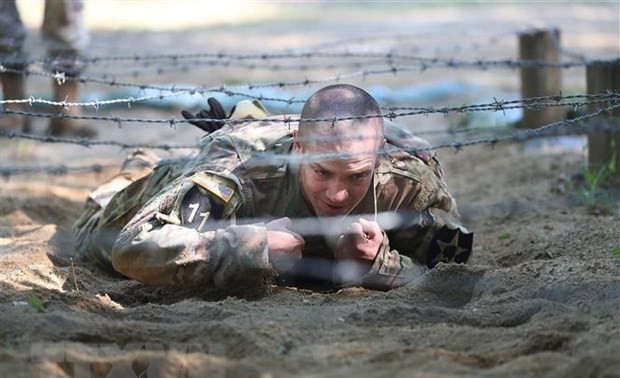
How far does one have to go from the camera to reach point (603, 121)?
19.5 ft

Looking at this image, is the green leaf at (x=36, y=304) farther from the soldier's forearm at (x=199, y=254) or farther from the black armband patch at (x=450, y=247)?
the black armband patch at (x=450, y=247)

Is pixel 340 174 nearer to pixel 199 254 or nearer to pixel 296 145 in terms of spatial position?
pixel 296 145

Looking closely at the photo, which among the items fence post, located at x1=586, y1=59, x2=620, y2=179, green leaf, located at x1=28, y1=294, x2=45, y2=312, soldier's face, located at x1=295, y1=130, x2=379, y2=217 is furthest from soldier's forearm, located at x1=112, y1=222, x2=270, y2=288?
fence post, located at x1=586, y1=59, x2=620, y2=179

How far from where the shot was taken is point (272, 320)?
361 cm

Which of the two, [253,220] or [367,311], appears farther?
[253,220]

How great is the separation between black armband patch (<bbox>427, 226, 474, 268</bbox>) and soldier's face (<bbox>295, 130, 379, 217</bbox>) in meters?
0.50

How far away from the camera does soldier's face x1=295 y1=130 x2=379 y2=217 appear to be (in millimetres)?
4191

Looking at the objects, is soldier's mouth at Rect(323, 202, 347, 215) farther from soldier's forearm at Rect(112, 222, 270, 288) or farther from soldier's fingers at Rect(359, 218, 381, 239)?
soldier's forearm at Rect(112, 222, 270, 288)

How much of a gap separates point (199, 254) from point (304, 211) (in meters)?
0.52

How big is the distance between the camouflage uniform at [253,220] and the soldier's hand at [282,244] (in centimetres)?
4

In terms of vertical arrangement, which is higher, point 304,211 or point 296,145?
point 296,145

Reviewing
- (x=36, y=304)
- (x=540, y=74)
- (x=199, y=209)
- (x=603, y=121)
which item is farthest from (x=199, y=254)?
(x=540, y=74)

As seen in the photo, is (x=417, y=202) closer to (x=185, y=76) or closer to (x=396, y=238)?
(x=396, y=238)

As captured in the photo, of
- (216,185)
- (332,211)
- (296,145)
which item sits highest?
(296,145)
